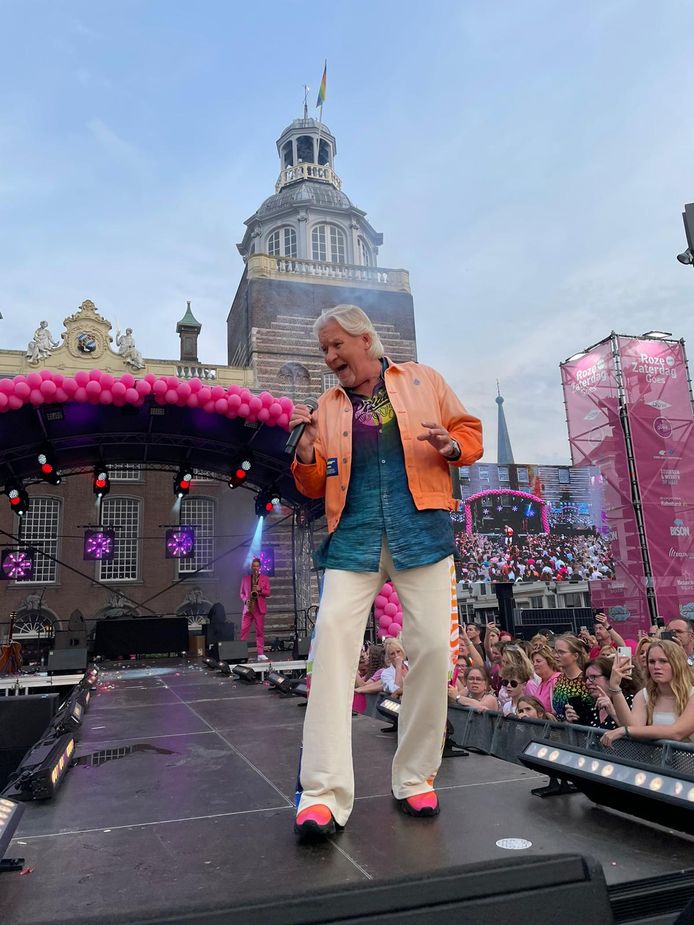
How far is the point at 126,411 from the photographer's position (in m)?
10.8

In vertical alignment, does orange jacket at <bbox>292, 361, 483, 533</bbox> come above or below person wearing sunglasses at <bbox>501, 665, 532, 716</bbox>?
above

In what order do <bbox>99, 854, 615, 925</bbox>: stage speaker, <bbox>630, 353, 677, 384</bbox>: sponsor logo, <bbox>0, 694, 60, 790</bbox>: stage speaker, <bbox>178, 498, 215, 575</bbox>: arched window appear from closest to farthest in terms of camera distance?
<bbox>99, 854, 615, 925</bbox>: stage speaker → <bbox>0, 694, 60, 790</bbox>: stage speaker → <bbox>630, 353, 677, 384</bbox>: sponsor logo → <bbox>178, 498, 215, 575</bbox>: arched window

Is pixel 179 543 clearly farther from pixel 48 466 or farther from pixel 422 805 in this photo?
pixel 422 805

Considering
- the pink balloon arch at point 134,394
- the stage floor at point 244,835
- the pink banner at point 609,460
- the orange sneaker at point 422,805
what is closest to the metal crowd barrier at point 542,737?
the stage floor at point 244,835

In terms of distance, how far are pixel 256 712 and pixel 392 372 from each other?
3857mm

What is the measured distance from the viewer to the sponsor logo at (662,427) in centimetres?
2211

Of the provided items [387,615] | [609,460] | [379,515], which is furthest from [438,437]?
[609,460]

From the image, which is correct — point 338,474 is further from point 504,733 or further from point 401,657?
point 401,657

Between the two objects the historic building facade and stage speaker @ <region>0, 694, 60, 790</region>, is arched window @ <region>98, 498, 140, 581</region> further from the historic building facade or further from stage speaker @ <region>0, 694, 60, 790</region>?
stage speaker @ <region>0, 694, 60, 790</region>

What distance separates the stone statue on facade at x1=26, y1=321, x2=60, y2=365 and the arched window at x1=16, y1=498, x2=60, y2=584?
17.1 ft

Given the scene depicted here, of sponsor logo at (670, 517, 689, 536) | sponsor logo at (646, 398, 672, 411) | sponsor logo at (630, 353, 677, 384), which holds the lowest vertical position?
sponsor logo at (670, 517, 689, 536)

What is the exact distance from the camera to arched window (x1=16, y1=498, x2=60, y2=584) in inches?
919

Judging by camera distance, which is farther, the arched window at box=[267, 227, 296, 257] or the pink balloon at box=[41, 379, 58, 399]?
the arched window at box=[267, 227, 296, 257]

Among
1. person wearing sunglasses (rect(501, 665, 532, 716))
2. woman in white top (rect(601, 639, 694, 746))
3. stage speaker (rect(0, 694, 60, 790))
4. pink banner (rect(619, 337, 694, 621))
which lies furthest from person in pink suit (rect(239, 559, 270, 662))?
pink banner (rect(619, 337, 694, 621))
